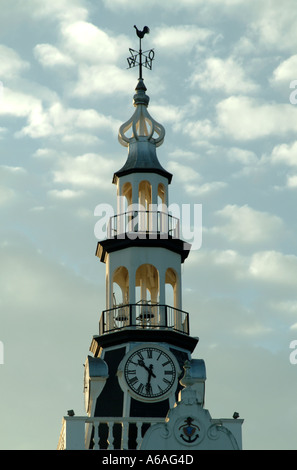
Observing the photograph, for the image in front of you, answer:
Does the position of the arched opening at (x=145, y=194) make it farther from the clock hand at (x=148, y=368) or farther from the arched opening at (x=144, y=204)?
the clock hand at (x=148, y=368)

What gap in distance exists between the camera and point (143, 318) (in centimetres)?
7138

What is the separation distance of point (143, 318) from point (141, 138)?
9.42 metres

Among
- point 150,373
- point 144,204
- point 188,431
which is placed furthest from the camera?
point 144,204

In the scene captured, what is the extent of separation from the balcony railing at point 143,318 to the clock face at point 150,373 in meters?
1.63

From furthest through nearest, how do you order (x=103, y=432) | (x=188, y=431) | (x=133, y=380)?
(x=133, y=380) → (x=103, y=432) → (x=188, y=431)

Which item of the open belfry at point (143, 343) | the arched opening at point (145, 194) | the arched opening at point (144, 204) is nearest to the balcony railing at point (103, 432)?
the open belfry at point (143, 343)

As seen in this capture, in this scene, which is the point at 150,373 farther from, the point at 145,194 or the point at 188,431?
the point at 145,194

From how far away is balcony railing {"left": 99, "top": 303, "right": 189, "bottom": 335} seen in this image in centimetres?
7081

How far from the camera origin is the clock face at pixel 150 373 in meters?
68.5

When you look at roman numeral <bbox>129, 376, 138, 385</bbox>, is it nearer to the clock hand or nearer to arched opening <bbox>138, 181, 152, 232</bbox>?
the clock hand

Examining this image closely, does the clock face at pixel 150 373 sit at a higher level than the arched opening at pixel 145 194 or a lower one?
lower

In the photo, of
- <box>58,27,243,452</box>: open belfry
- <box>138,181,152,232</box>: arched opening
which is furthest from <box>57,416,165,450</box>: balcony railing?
<box>138,181,152,232</box>: arched opening

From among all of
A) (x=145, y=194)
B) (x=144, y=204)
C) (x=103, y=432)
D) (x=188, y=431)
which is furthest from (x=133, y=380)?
(x=145, y=194)
